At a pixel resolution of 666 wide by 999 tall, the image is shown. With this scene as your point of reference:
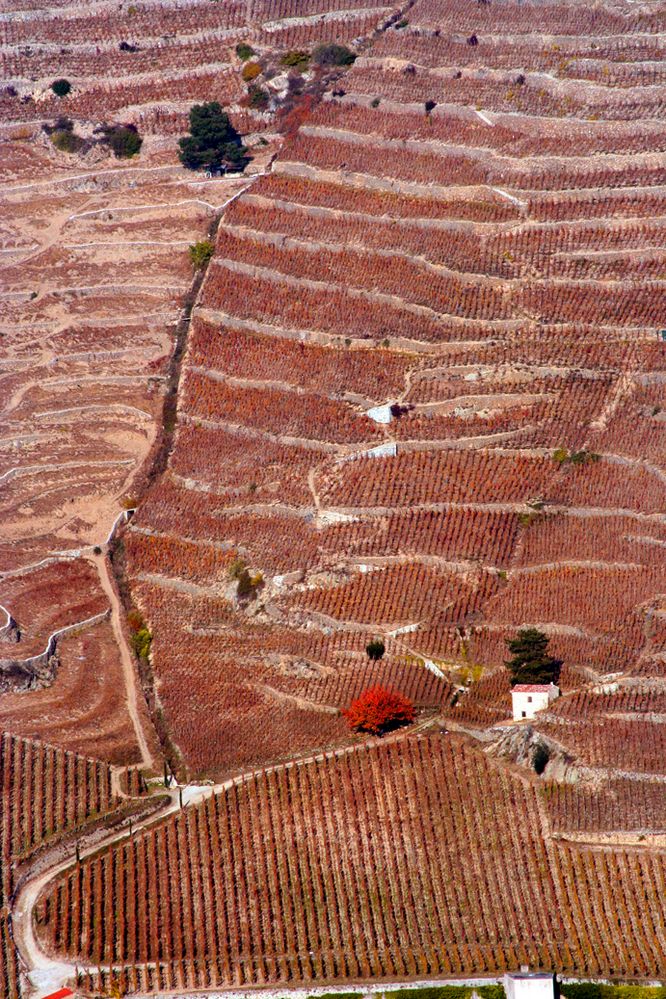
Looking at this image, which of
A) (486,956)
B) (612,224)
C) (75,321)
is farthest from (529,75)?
(486,956)

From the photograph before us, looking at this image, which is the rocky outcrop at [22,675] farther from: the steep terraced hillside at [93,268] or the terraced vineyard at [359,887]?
the terraced vineyard at [359,887]

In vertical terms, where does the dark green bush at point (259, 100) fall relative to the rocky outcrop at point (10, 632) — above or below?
above

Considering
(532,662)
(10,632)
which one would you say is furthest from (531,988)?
(10,632)

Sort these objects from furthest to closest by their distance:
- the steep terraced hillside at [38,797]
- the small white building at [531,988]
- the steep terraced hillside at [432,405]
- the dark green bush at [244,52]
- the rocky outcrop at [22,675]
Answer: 1. the dark green bush at [244,52]
2. the rocky outcrop at [22,675]
3. the steep terraced hillside at [432,405]
4. the steep terraced hillside at [38,797]
5. the small white building at [531,988]

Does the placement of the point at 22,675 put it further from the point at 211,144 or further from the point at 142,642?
the point at 211,144

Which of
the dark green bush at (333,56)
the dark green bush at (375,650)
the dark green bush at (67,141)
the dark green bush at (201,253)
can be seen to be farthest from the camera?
the dark green bush at (67,141)

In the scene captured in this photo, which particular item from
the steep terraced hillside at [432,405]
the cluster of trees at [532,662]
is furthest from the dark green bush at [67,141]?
the cluster of trees at [532,662]

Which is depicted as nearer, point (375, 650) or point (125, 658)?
point (375, 650)
